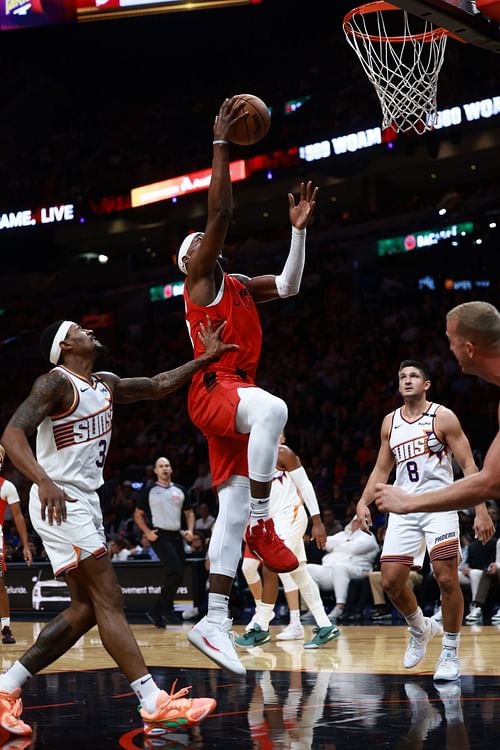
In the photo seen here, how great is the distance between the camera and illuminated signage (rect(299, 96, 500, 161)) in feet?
59.4

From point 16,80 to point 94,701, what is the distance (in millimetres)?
25241

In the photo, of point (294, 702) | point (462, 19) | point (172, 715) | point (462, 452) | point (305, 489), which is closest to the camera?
point (172, 715)

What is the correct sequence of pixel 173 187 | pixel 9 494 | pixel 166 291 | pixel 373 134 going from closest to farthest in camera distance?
pixel 9 494, pixel 373 134, pixel 173 187, pixel 166 291

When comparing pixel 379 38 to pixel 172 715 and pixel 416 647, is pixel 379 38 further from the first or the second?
pixel 172 715

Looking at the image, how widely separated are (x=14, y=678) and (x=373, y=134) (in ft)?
53.6

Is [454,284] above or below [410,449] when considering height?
above

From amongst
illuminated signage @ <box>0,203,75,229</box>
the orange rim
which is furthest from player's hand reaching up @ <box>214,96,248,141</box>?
illuminated signage @ <box>0,203,75,229</box>

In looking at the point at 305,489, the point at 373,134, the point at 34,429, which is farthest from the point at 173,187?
the point at 34,429

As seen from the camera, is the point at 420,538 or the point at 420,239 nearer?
the point at 420,538

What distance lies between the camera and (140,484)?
19.1 metres

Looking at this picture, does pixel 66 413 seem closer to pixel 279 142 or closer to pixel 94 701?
pixel 94 701

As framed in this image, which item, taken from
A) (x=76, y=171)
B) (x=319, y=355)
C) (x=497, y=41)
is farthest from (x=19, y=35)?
(x=497, y=41)

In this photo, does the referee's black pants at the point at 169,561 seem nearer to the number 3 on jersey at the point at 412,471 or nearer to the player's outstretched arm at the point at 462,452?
the number 3 on jersey at the point at 412,471

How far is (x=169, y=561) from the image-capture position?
11.9 metres
